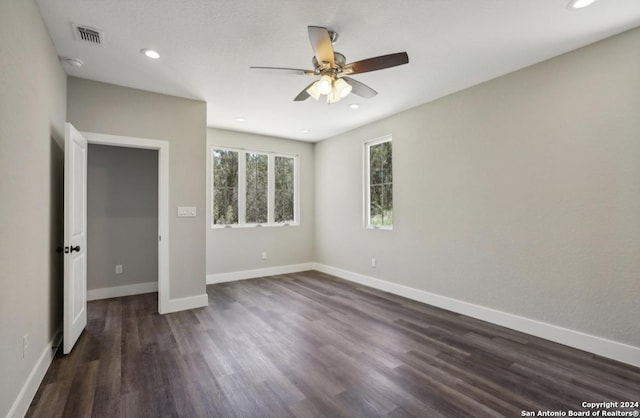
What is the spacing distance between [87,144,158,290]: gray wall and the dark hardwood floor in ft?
3.00

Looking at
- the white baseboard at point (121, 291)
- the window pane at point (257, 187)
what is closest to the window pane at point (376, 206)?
the window pane at point (257, 187)

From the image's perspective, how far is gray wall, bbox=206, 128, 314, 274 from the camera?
528cm

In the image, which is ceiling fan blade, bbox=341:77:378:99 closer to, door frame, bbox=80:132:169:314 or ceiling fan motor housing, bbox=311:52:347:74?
ceiling fan motor housing, bbox=311:52:347:74

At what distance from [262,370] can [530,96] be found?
357 centimetres

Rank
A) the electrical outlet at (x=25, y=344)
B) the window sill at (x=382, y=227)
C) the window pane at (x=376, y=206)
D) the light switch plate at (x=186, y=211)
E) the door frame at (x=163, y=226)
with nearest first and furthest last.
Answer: the electrical outlet at (x=25, y=344), the door frame at (x=163, y=226), the light switch plate at (x=186, y=211), the window sill at (x=382, y=227), the window pane at (x=376, y=206)

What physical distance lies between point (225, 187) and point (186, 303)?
221cm

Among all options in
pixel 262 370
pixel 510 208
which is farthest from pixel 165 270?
pixel 510 208

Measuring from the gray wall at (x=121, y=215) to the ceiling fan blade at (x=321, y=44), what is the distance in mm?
3650

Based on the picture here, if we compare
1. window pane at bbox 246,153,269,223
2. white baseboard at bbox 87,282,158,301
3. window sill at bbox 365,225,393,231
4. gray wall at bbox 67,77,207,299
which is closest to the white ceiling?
gray wall at bbox 67,77,207,299

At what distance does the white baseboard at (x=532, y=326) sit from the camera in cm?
250

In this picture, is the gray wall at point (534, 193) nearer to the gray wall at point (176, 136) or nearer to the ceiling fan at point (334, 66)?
the ceiling fan at point (334, 66)

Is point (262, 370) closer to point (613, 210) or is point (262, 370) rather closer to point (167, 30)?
point (167, 30)

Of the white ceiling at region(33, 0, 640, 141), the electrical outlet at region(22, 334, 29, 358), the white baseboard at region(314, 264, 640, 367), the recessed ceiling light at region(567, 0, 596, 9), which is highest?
the white ceiling at region(33, 0, 640, 141)

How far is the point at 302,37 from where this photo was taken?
2.51m
